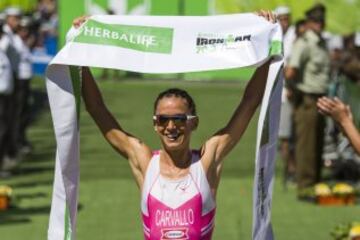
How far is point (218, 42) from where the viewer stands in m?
7.45

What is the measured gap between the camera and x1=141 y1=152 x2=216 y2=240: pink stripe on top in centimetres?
723

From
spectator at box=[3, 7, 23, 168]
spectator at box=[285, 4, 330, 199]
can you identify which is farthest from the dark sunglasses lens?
spectator at box=[3, 7, 23, 168]

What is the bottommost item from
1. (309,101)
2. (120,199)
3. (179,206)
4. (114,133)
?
(120,199)

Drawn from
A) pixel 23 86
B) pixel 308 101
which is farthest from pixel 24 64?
pixel 308 101

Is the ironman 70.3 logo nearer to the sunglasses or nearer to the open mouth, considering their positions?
the sunglasses

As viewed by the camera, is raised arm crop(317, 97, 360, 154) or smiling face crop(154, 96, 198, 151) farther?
raised arm crop(317, 97, 360, 154)

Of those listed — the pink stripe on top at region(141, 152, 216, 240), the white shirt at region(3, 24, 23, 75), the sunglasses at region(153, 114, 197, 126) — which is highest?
the sunglasses at region(153, 114, 197, 126)

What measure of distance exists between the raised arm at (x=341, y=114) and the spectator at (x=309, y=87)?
826cm

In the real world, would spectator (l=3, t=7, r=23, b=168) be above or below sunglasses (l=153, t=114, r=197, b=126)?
below

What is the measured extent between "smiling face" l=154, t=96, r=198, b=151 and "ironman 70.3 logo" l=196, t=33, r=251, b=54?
342mm

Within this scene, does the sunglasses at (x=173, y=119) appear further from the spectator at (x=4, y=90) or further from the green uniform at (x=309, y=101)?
the spectator at (x=4, y=90)

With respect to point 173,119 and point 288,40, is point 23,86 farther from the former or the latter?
point 173,119

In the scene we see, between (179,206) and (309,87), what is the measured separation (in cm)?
898

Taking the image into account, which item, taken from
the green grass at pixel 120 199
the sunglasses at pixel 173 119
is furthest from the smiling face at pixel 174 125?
the green grass at pixel 120 199
